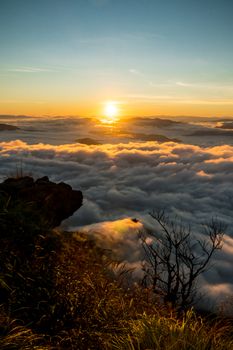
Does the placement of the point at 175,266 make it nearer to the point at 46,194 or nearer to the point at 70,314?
the point at 46,194

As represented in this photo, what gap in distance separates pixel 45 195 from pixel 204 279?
400 ft

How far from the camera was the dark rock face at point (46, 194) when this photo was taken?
2187cm

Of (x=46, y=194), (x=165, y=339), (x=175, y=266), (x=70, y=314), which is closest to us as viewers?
(x=165, y=339)

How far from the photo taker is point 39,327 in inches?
299

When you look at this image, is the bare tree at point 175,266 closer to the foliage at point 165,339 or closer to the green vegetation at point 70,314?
the green vegetation at point 70,314

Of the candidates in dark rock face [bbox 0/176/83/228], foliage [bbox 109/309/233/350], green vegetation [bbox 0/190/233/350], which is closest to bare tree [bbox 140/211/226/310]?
green vegetation [bbox 0/190/233/350]

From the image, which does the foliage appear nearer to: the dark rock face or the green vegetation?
the green vegetation

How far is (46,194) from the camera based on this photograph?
25.3 m

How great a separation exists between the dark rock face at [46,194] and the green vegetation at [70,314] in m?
9.09

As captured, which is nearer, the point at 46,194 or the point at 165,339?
the point at 165,339

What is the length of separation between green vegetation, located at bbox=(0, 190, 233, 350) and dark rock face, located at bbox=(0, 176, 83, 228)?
29.8 ft

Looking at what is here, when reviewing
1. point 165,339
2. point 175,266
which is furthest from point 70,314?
point 175,266

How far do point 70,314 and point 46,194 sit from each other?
707 inches

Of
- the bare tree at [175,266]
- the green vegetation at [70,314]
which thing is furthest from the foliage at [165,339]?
the bare tree at [175,266]
